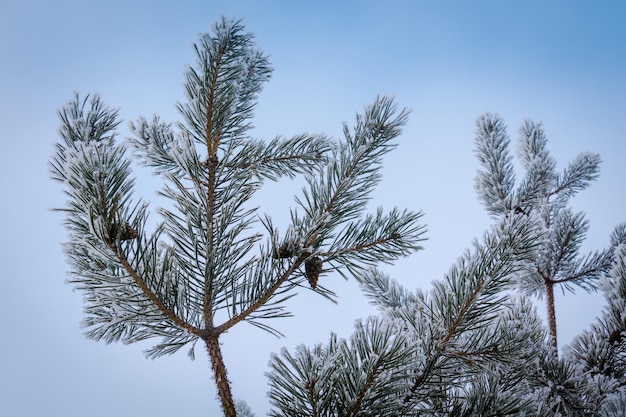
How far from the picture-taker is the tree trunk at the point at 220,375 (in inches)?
62.9

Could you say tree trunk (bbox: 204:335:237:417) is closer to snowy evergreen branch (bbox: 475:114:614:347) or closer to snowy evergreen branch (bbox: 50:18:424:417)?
snowy evergreen branch (bbox: 50:18:424:417)

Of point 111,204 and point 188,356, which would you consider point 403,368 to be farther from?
point 111,204

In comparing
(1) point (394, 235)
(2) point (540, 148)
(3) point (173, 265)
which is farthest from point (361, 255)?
(2) point (540, 148)

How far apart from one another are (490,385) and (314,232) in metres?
0.87

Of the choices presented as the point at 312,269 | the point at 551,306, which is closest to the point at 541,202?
the point at 551,306

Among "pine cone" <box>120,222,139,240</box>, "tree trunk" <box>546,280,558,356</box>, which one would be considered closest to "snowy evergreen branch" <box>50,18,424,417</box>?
"pine cone" <box>120,222,139,240</box>

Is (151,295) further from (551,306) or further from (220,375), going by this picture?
(551,306)

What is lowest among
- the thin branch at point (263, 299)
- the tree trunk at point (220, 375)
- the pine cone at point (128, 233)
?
the tree trunk at point (220, 375)

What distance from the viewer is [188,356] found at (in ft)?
5.82

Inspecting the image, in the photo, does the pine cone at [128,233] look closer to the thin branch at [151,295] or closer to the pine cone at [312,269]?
the thin branch at [151,295]

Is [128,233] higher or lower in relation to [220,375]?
higher

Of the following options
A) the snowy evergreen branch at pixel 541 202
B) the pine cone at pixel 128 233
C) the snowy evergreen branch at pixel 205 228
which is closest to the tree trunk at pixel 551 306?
the snowy evergreen branch at pixel 541 202

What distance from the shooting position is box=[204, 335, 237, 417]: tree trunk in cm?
160

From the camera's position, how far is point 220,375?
1599mm
